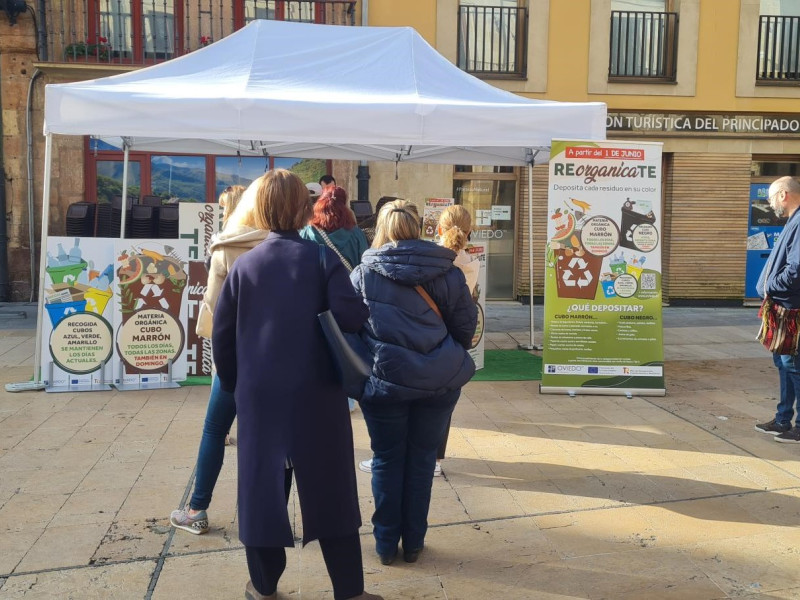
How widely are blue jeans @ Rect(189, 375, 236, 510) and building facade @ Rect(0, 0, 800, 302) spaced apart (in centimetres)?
930

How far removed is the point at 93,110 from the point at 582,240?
4227 mm

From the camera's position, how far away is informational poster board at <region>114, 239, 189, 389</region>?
6.81m

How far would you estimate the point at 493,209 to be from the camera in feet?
44.6

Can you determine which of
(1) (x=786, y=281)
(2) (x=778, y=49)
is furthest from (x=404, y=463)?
(2) (x=778, y=49)

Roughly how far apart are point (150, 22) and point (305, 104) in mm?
7562

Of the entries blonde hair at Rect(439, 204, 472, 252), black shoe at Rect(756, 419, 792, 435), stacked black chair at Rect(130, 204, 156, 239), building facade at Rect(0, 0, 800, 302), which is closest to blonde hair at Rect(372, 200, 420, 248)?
blonde hair at Rect(439, 204, 472, 252)

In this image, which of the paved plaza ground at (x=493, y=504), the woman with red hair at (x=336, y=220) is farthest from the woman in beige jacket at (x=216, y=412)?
Result: the woman with red hair at (x=336, y=220)

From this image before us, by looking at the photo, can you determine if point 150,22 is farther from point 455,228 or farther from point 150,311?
point 455,228

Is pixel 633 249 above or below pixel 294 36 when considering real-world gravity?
below

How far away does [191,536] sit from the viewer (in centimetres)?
388

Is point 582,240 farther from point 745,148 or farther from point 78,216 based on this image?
point 745,148

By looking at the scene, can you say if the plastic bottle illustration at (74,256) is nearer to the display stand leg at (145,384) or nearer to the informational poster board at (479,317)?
the display stand leg at (145,384)

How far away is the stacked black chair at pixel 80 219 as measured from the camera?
10.7 meters

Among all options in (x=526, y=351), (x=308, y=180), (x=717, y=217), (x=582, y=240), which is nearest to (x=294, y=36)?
(x=582, y=240)
